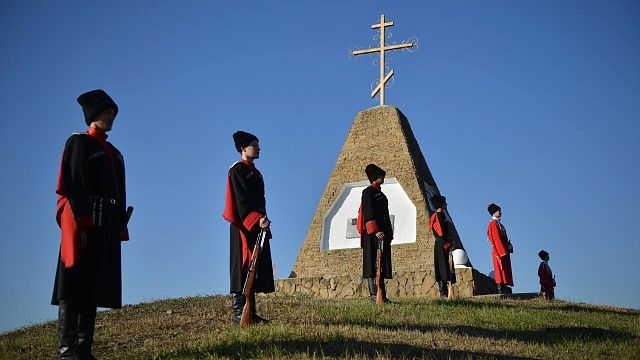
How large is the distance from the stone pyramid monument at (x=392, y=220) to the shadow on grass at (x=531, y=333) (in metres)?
7.08

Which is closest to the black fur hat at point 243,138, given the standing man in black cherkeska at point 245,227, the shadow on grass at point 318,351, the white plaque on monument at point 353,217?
the standing man in black cherkeska at point 245,227

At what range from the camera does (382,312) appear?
10445 millimetres

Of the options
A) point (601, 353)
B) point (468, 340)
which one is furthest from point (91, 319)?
point (601, 353)

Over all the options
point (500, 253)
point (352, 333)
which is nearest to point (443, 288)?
point (500, 253)

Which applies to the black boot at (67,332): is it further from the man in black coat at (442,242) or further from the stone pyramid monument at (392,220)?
the stone pyramid monument at (392,220)

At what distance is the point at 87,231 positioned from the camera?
6.60 m

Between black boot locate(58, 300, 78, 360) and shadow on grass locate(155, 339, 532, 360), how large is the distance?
907mm

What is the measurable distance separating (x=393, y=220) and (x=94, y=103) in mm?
13363

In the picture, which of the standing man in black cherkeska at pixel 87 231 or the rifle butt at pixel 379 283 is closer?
the standing man in black cherkeska at pixel 87 231

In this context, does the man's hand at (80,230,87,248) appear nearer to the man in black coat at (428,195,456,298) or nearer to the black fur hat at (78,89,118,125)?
the black fur hat at (78,89,118,125)

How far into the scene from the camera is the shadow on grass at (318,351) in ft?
22.2

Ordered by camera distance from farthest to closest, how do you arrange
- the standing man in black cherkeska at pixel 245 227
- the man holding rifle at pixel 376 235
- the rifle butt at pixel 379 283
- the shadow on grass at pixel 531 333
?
the man holding rifle at pixel 376 235
the rifle butt at pixel 379 283
the shadow on grass at pixel 531 333
the standing man in black cherkeska at pixel 245 227

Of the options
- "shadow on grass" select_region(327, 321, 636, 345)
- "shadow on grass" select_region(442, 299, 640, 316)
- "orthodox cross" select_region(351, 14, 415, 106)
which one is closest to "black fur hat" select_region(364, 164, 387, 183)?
"shadow on grass" select_region(442, 299, 640, 316)

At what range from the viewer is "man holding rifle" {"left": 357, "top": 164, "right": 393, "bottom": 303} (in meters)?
12.1
